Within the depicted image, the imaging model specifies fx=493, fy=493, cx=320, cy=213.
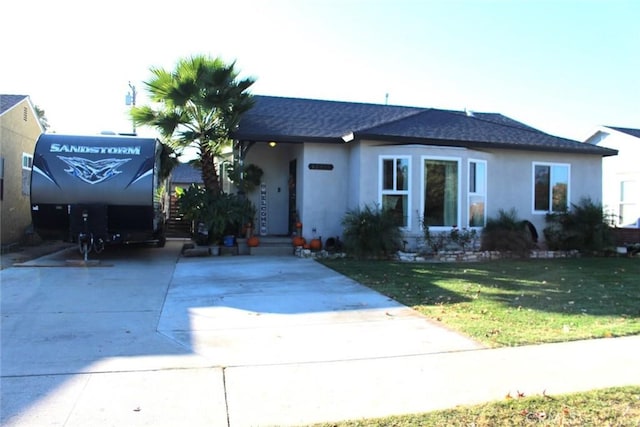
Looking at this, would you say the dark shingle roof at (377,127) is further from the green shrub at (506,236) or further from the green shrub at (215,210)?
the green shrub at (506,236)

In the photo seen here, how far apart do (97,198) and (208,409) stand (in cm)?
951

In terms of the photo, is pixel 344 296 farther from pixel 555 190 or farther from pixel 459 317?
pixel 555 190

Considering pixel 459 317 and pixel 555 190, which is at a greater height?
pixel 555 190

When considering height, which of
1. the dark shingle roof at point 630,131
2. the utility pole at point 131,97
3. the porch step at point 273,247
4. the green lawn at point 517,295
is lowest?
the green lawn at point 517,295

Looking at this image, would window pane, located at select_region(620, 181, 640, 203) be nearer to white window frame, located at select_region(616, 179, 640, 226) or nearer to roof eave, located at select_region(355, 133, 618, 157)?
white window frame, located at select_region(616, 179, 640, 226)

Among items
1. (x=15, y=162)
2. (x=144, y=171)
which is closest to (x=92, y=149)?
(x=144, y=171)

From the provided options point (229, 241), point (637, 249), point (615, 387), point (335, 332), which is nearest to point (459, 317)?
point (335, 332)

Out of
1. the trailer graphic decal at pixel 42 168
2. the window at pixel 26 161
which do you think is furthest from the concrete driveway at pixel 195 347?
the window at pixel 26 161

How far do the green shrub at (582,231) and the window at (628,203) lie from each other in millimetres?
6040

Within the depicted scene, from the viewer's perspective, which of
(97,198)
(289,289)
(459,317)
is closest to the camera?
(459,317)

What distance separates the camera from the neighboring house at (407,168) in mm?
13781

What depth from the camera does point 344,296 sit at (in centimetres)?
822

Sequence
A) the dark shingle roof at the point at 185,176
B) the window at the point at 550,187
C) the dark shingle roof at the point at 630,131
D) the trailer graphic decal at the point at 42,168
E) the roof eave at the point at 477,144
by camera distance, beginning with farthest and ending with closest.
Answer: the dark shingle roof at the point at 185,176
the dark shingle roof at the point at 630,131
the window at the point at 550,187
the roof eave at the point at 477,144
the trailer graphic decal at the point at 42,168

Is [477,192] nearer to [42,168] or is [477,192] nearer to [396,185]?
[396,185]
